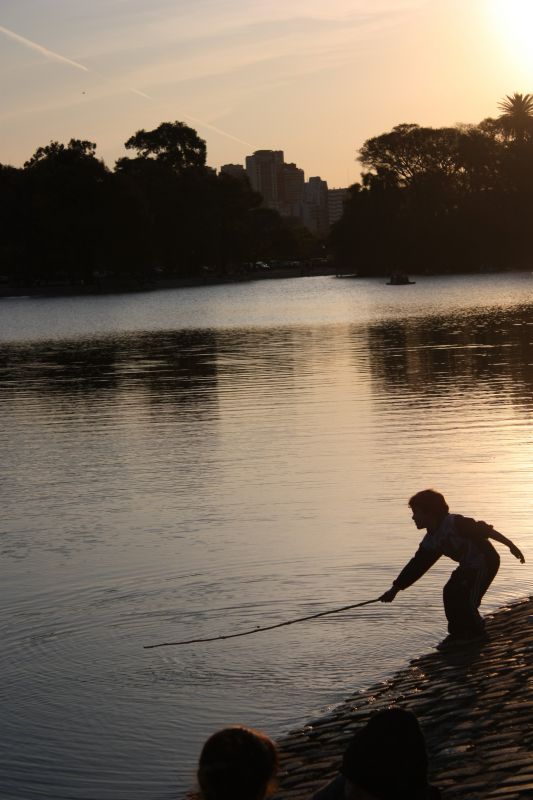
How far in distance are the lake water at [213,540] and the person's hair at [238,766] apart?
450cm

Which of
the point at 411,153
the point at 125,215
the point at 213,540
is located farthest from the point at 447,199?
the point at 213,540

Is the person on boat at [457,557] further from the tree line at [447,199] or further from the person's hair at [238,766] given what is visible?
the tree line at [447,199]

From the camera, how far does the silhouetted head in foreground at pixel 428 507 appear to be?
955 centimetres

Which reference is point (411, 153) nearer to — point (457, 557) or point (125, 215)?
point (125, 215)

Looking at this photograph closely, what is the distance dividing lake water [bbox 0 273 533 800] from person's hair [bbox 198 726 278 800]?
450cm

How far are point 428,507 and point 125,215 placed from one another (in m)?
131

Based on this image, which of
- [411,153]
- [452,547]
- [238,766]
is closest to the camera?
[238,766]

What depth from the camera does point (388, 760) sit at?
4.15m

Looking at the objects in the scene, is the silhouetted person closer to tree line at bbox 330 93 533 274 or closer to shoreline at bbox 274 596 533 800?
shoreline at bbox 274 596 533 800

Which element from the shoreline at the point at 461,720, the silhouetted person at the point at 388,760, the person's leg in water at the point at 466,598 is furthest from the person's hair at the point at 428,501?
the silhouetted person at the point at 388,760

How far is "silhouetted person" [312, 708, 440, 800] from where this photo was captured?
412 centimetres

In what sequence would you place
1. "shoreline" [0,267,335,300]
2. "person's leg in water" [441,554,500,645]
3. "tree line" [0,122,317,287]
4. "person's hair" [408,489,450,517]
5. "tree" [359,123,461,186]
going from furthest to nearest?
"tree" [359,123,461,186], "shoreline" [0,267,335,300], "tree line" [0,122,317,287], "person's leg in water" [441,554,500,645], "person's hair" [408,489,450,517]

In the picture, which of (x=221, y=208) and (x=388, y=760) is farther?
(x=221, y=208)

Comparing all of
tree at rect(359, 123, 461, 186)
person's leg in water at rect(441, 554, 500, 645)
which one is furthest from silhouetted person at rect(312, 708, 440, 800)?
tree at rect(359, 123, 461, 186)
